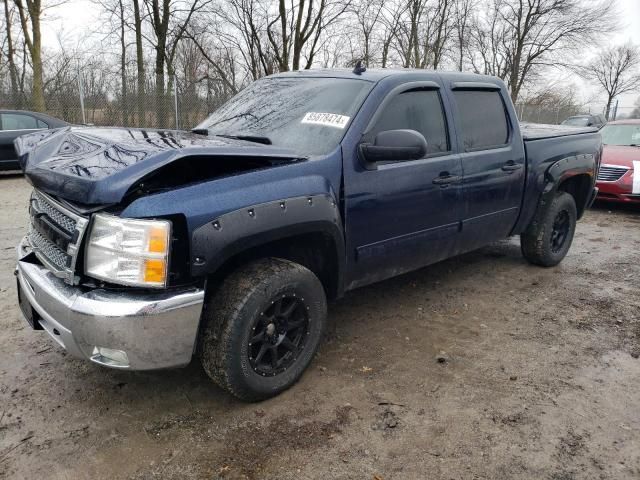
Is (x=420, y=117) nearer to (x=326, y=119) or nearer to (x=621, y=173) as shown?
(x=326, y=119)

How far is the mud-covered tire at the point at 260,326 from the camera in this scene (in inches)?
99.8

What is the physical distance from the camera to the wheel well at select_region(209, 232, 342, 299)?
107 inches

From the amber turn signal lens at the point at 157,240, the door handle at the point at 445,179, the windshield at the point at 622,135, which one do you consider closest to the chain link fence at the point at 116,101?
the windshield at the point at 622,135

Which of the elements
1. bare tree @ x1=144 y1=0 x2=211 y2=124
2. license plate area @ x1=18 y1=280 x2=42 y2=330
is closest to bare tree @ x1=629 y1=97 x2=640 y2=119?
bare tree @ x1=144 y1=0 x2=211 y2=124

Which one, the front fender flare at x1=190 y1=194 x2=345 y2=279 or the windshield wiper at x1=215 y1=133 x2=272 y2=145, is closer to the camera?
the front fender flare at x1=190 y1=194 x2=345 y2=279

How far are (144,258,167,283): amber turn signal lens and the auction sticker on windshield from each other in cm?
147

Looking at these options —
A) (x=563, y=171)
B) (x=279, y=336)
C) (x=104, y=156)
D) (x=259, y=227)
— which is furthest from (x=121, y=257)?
(x=563, y=171)

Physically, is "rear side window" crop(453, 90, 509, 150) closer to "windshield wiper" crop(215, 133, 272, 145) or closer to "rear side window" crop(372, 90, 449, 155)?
"rear side window" crop(372, 90, 449, 155)

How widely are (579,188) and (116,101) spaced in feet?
42.5

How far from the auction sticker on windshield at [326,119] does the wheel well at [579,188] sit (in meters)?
3.29

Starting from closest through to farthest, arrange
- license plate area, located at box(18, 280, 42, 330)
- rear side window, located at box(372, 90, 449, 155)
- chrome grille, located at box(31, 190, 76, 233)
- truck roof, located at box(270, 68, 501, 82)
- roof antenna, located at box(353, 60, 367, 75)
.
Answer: chrome grille, located at box(31, 190, 76, 233)
license plate area, located at box(18, 280, 42, 330)
rear side window, located at box(372, 90, 449, 155)
truck roof, located at box(270, 68, 501, 82)
roof antenna, located at box(353, 60, 367, 75)

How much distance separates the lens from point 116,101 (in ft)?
47.6

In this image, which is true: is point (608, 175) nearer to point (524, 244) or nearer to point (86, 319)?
point (524, 244)

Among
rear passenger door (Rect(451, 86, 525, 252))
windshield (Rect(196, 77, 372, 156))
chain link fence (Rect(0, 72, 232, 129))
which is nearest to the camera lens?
windshield (Rect(196, 77, 372, 156))
